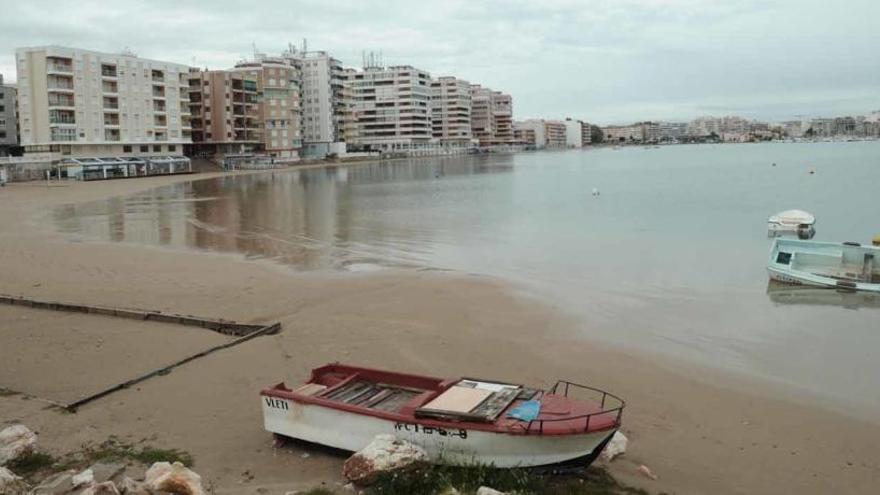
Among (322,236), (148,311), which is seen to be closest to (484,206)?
(322,236)

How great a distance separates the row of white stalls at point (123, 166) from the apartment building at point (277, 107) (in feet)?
85.9

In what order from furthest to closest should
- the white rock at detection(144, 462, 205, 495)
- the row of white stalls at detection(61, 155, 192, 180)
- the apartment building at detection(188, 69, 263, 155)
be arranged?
the apartment building at detection(188, 69, 263, 155) → the row of white stalls at detection(61, 155, 192, 180) → the white rock at detection(144, 462, 205, 495)

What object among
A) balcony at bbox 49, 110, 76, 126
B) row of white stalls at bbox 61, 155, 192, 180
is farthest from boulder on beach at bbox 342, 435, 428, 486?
balcony at bbox 49, 110, 76, 126

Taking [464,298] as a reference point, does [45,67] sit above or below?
above

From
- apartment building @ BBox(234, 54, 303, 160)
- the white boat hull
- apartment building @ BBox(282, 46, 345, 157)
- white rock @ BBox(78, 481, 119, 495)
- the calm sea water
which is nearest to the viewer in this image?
white rock @ BBox(78, 481, 119, 495)

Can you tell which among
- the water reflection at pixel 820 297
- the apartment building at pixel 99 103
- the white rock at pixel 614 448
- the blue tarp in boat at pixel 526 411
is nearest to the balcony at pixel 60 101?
the apartment building at pixel 99 103

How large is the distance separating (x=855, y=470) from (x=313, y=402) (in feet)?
26.2

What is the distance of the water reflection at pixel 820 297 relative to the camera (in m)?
23.5

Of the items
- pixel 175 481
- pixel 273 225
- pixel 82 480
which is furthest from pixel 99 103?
pixel 175 481

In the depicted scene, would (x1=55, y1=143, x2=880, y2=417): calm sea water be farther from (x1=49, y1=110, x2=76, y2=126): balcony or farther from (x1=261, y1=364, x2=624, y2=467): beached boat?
(x1=49, y1=110, x2=76, y2=126): balcony

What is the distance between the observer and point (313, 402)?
10.4 metres

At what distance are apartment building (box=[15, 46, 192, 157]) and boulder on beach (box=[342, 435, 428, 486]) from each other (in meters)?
105

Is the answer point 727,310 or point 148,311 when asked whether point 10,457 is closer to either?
point 148,311

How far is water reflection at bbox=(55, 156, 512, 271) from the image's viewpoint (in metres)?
33.2
